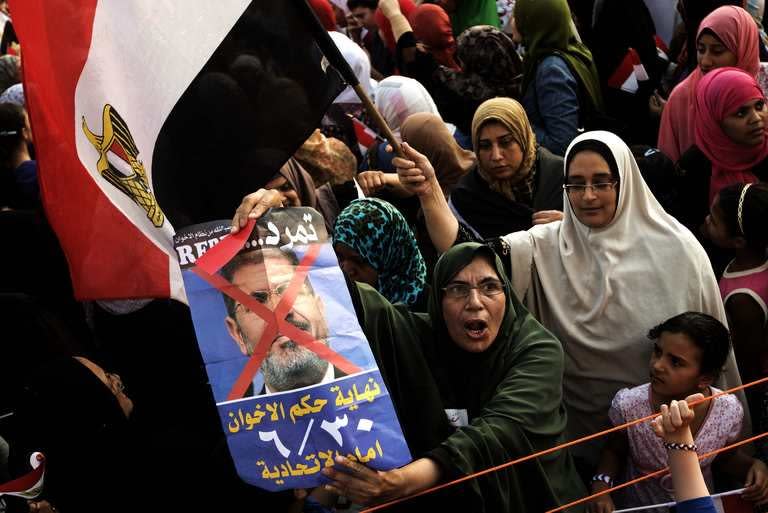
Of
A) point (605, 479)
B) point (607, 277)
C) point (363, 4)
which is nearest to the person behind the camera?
point (605, 479)

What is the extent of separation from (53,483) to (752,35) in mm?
3932

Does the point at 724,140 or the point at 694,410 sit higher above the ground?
the point at 724,140

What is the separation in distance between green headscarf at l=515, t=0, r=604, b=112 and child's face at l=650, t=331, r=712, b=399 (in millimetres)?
2518

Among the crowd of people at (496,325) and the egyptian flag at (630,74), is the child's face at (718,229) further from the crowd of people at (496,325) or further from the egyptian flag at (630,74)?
the egyptian flag at (630,74)

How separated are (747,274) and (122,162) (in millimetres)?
2359

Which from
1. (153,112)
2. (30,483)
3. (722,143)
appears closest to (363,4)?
(722,143)

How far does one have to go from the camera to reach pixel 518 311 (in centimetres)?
365

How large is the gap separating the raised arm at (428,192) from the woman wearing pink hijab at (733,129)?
56.6 inches

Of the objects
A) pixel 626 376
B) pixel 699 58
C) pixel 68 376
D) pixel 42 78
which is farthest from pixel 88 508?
pixel 699 58

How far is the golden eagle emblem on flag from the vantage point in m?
3.38

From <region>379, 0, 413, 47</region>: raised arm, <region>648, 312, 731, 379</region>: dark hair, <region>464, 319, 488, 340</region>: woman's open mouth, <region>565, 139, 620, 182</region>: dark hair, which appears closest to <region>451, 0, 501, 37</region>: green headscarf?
<region>379, 0, 413, 47</region>: raised arm

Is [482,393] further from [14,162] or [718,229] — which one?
[14,162]

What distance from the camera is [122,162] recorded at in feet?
11.2

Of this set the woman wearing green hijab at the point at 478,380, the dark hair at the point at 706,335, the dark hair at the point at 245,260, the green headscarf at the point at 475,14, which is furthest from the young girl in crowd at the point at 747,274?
the green headscarf at the point at 475,14
